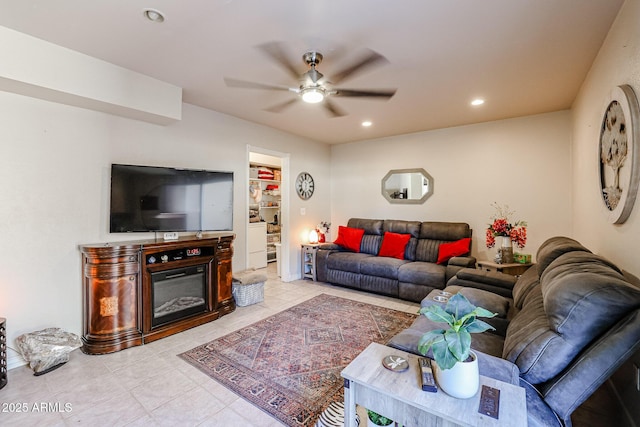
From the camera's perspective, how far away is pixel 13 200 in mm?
2453

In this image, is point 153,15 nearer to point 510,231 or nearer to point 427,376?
point 427,376

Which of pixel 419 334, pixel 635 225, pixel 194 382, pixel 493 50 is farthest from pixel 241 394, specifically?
pixel 493 50

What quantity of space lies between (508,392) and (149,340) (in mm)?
3067

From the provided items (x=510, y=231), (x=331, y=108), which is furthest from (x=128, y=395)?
(x=510, y=231)

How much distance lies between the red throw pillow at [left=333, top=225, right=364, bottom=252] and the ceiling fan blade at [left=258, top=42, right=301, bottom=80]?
3162 millimetres

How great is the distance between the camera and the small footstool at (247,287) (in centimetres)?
386

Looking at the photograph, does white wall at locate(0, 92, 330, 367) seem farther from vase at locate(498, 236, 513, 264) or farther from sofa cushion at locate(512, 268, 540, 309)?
vase at locate(498, 236, 513, 264)

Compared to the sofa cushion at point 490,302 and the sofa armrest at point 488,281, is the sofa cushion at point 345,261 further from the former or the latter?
the sofa cushion at point 490,302

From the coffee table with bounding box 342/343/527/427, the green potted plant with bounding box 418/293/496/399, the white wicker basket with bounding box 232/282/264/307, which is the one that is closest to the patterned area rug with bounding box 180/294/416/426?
the white wicker basket with bounding box 232/282/264/307

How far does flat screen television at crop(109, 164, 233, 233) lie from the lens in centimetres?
293

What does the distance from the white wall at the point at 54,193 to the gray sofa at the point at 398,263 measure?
2.86m

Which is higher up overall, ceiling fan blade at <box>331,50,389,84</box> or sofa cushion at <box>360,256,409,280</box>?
ceiling fan blade at <box>331,50,389,84</box>

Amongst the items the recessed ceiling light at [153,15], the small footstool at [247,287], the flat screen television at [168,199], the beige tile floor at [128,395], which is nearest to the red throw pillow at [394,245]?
the small footstool at [247,287]

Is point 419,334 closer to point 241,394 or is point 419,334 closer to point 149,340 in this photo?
point 241,394
